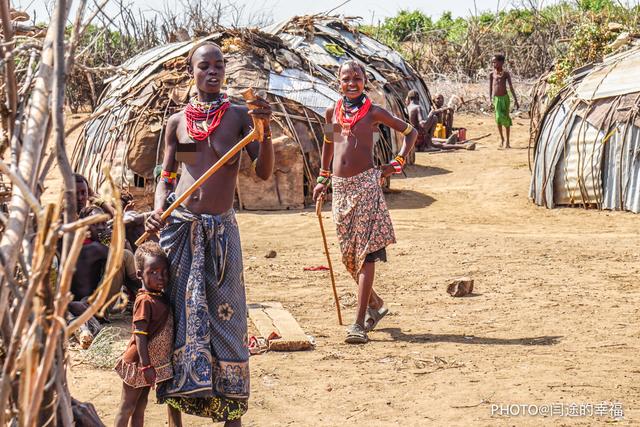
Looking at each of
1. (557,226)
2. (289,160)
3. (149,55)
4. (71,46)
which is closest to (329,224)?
(289,160)

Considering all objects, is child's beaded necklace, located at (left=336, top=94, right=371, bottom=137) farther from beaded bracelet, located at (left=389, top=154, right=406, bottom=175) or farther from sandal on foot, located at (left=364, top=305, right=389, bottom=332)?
sandal on foot, located at (left=364, top=305, right=389, bottom=332)

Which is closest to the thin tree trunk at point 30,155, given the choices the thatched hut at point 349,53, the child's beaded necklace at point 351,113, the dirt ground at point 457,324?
the dirt ground at point 457,324

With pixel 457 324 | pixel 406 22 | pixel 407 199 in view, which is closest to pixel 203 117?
pixel 457 324

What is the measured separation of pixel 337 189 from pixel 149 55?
26.1ft

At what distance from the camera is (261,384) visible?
17.0 feet

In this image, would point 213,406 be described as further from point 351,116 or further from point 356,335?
point 351,116

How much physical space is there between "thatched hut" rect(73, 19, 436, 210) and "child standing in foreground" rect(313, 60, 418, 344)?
5.31m

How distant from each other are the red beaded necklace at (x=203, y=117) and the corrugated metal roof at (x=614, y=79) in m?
7.26

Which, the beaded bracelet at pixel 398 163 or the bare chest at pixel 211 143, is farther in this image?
the beaded bracelet at pixel 398 163

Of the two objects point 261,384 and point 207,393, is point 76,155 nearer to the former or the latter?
point 261,384

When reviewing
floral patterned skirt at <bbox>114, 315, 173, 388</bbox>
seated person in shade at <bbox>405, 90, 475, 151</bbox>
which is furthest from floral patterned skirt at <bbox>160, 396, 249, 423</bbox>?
seated person in shade at <bbox>405, 90, 475, 151</bbox>

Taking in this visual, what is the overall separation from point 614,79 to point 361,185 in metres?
5.66

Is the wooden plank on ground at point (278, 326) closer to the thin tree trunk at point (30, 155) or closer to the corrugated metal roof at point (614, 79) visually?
the thin tree trunk at point (30, 155)

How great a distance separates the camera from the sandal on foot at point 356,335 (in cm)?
596
